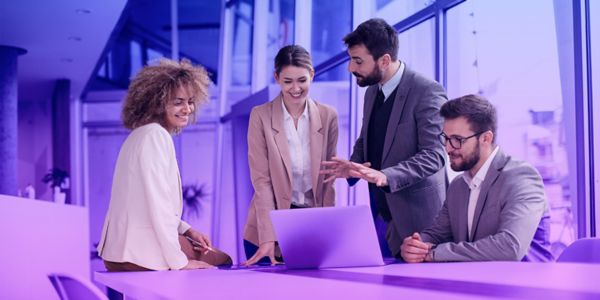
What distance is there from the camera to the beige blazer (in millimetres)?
3076

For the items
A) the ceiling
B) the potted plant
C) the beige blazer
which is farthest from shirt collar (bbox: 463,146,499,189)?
the potted plant

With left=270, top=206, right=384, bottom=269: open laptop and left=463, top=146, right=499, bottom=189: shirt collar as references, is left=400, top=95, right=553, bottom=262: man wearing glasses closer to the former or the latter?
left=463, top=146, right=499, bottom=189: shirt collar

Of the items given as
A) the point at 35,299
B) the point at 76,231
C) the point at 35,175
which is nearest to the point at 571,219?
the point at 35,299

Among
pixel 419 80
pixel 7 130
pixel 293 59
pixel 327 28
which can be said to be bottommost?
pixel 419 80

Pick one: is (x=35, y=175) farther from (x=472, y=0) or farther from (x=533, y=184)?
(x=533, y=184)

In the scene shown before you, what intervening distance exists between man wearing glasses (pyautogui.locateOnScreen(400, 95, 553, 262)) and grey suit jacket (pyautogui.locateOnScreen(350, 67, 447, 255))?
108 mm

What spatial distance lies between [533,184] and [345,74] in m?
3.58

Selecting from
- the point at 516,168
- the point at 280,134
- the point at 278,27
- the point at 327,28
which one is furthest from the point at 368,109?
the point at 278,27

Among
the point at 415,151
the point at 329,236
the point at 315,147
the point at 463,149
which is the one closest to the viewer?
the point at 329,236

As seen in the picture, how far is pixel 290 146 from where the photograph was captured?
317 centimetres

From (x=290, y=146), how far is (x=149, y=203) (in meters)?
0.94

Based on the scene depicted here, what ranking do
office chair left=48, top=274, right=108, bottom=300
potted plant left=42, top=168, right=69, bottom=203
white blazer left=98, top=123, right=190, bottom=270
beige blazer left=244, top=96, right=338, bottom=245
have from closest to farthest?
office chair left=48, top=274, right=108, bottom=300
white blazer left=98, top=123, right=190, bottom=270
beige blazer left=244, top=96, right=338, bottom=245
potted plant left=42, top=168, right=69, bottom=203

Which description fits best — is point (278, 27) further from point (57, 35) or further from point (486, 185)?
point (486, 185)

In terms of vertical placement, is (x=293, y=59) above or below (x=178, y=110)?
above
